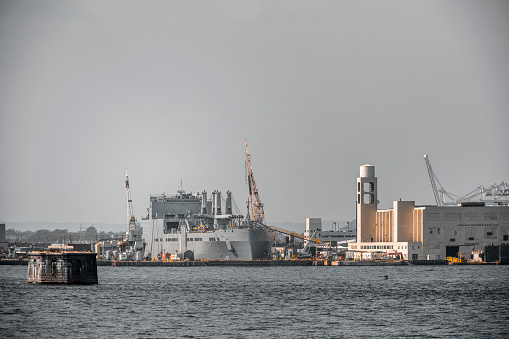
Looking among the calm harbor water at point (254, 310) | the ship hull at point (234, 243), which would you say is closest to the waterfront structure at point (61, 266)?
the calm harbor water at point (254, 310)

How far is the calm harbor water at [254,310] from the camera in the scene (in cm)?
7106

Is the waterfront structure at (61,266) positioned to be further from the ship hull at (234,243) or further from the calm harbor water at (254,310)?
the ship hull at (234,243)

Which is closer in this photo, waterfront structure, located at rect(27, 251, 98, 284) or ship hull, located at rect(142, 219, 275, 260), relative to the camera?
waterfront structure, located at rect(27, 251, 98, 284)

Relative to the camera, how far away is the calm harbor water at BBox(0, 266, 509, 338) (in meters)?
71.1

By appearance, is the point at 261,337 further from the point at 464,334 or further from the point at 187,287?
the point at 187,287

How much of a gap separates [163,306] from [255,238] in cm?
10569

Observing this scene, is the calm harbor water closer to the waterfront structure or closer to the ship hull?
the waterfront structure

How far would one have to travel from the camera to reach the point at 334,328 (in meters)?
73.2

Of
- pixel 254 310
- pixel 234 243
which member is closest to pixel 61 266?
pixel 254 310

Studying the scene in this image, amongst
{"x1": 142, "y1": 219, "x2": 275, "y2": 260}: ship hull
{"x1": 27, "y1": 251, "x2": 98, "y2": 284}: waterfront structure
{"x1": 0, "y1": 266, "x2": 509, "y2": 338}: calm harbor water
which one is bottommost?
{"x1": 0, "y1": 266, "x2": 509, "y2": 338}: calm harbor water

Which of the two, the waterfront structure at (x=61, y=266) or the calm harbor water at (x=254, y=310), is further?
the waterfront structure at (x=61, y=266)

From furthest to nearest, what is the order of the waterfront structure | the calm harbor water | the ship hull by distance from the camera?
1. the ship hull
2. the waterfront structure
3. the calm harbor water

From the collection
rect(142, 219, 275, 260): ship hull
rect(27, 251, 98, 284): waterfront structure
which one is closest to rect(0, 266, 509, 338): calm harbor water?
rect(27, 251, 98, 284): waterfront structure

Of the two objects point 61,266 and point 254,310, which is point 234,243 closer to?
point 61,266
